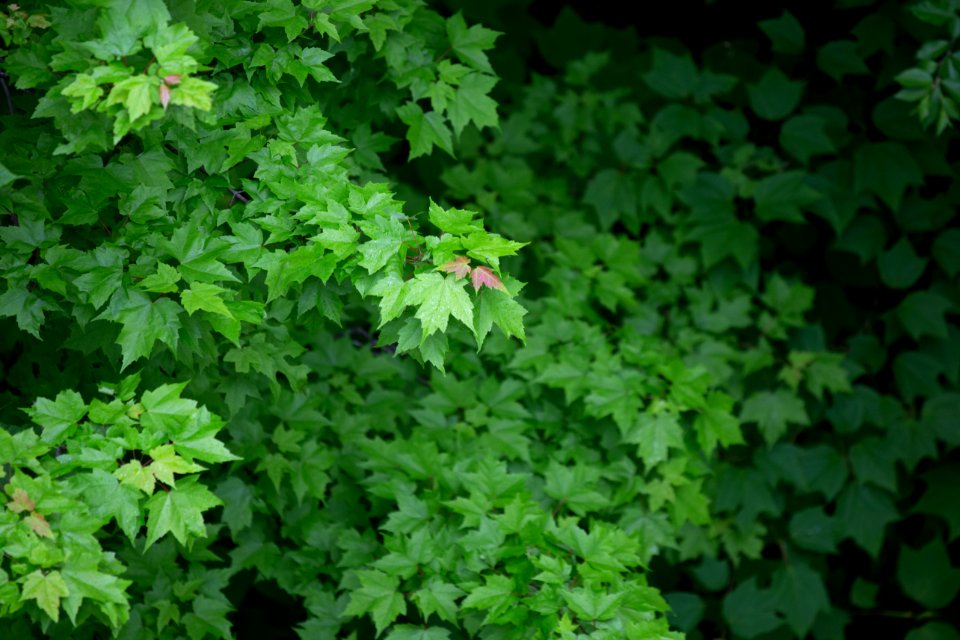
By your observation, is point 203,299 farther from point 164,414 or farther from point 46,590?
point 46,590

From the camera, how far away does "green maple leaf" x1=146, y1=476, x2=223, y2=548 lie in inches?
85.7

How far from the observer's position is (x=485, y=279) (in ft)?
7.07

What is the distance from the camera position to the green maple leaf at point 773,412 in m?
4.10

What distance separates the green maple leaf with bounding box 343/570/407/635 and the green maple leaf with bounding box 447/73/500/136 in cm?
131

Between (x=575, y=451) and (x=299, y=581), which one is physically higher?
(x=575, y=451)

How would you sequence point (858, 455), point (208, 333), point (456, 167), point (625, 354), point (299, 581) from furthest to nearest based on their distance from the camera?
point (858, 455)
point (456, 167)
point (625, 354)
point (299, 581)
point (208, 333)

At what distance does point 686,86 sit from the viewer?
4.38 m

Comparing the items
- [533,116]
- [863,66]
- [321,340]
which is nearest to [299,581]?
[321,340]

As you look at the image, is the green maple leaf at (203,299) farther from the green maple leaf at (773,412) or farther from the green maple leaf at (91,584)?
the green maple leaf at (773,412)

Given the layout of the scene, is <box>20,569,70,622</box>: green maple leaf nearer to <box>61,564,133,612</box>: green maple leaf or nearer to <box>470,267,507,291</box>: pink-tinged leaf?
<box>61,564,133,612</box>: green maple leaf

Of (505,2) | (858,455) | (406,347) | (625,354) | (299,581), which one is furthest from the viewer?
(505,2)

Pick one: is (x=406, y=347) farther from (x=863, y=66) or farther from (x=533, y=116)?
(x=863, y=66)

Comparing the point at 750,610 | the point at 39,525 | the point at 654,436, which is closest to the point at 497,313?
the point at 39,525

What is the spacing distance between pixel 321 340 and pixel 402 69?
39.8 inches
